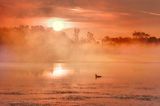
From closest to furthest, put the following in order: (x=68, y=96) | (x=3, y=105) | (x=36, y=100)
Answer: (x=3, y=105)
(x=36, y=100)
(x=68, y=96)

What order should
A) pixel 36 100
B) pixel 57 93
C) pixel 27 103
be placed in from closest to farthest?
pixel 27 103 < pixel 36 100 < pixel 57 93

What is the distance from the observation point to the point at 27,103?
6356 centimetres

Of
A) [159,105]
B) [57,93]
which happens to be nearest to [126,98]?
[159,105]

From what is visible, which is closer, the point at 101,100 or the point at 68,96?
the point at 101,100

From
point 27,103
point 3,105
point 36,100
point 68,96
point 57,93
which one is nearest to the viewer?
point 3,105

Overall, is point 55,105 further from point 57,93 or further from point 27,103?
point 57,93

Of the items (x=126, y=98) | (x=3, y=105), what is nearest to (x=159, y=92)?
(x=126, y=98)

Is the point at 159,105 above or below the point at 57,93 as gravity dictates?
below

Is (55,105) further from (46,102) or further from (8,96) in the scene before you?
(8,96)

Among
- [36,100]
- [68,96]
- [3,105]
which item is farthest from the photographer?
[68,96]

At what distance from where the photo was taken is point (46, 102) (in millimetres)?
65875

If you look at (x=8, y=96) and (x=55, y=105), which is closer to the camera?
(x=55, y=105)

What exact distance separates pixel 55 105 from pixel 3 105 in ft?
23.4

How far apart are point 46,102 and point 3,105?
8.02 m
